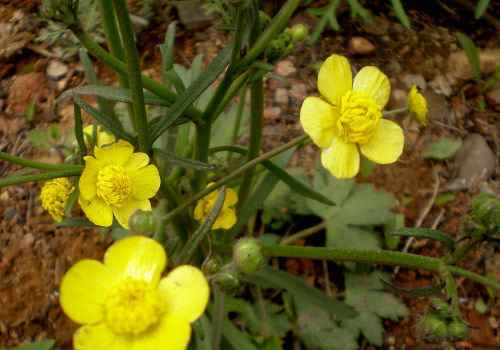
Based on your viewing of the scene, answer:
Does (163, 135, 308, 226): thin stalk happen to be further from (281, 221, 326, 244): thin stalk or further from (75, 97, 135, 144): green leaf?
(281, 221, 326, 244): thin stalk

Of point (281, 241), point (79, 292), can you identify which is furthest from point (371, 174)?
point (79, 292)

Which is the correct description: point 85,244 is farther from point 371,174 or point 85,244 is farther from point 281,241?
point 371,174

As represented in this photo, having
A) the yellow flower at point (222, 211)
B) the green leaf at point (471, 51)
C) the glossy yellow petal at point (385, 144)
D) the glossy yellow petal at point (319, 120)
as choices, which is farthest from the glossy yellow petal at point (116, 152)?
the green leaf at point (471, 51)

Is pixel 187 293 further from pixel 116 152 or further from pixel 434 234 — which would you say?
pixel 434 234

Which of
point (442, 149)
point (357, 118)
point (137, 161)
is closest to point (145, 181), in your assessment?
point (137, 161)

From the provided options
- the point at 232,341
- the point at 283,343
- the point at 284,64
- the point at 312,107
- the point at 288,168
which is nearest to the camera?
the point at 312,107

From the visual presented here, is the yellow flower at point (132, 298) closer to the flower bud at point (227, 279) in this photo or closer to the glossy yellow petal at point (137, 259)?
the glossy yellow petal at point (137, 259)
